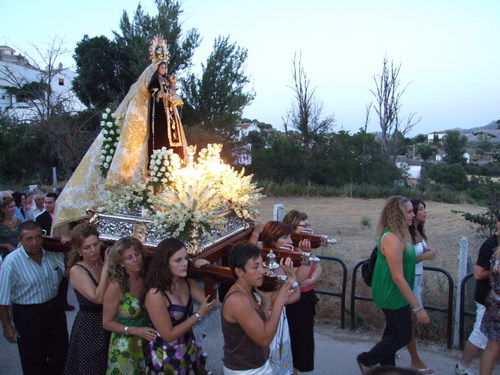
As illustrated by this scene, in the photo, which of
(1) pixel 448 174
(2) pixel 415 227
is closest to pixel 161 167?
(2) pixel 415 227

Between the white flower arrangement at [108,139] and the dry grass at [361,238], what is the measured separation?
10.4 feet

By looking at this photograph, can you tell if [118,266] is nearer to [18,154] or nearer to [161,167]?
[161,167]

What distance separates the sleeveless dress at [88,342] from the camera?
304cm

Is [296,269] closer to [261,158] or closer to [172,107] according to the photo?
[172,107]

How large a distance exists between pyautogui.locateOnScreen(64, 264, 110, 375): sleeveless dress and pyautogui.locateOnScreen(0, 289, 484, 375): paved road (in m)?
1.07

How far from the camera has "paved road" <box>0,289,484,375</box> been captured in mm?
4148

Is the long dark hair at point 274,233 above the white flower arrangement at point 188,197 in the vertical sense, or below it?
below

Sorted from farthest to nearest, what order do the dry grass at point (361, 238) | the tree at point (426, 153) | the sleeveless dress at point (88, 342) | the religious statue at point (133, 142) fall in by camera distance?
the tree at point (426, 153)
the dry grass at point (361, 238)
the religious statue at point (133, 142)
the sleeveless dress at point (88, 342)

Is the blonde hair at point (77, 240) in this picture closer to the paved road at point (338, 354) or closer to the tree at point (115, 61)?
the paved road at point (338, 354)

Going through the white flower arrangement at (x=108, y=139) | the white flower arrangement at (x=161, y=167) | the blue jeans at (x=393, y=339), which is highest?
the white flower arrangement at (x=108, y=139)

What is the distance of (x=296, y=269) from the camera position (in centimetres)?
342

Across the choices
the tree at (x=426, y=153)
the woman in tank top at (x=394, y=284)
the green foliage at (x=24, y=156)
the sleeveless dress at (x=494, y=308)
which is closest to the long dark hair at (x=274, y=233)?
the woman in tank top at (x=394, y=284)

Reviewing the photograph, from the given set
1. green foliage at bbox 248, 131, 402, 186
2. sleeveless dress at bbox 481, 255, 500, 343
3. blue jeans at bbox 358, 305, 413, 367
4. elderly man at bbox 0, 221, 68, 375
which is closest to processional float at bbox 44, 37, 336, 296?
elderly man at bbox 0, 221, 68, 375

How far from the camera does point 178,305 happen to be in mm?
2801
